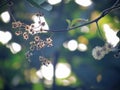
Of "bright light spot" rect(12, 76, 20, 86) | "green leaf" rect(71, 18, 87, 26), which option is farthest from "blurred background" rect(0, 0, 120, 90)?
"green leaf" rect(71, 18, 87, 26)

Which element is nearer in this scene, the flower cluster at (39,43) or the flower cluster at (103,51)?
the flower cluster at (39,43)

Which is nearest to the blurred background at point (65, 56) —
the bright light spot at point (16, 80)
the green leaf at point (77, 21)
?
the bright light spot at point (16, 80)

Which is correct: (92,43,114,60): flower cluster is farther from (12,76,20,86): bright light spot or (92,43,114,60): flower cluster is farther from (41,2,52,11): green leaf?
(12,76,20,86): bright light spot

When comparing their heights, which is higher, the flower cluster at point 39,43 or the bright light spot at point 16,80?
the bright light spot at point 16,80

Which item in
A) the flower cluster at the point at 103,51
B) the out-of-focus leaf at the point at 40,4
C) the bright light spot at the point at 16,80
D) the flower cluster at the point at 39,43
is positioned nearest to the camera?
the out-of-focus leaf at the point at 40,4

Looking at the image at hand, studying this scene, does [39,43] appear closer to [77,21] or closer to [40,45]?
[40,45]

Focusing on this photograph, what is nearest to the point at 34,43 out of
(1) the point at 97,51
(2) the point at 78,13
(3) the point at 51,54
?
(1) the point at 97,51

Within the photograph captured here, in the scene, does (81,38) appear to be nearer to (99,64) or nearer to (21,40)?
(99,64)

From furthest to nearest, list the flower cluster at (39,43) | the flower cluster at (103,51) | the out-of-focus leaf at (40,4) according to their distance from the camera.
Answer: the flower cluster at (103,51) → the flower cluster at (39,43) → the out-of-focus leaf at (40,4)

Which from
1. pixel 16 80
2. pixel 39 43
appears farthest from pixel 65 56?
pixel 39 43

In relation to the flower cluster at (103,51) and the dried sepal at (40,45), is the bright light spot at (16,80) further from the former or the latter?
the dried sepal at (40,45)

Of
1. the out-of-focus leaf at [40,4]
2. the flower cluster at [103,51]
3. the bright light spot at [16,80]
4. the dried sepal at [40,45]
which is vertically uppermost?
the bright light spot at [16,80]
